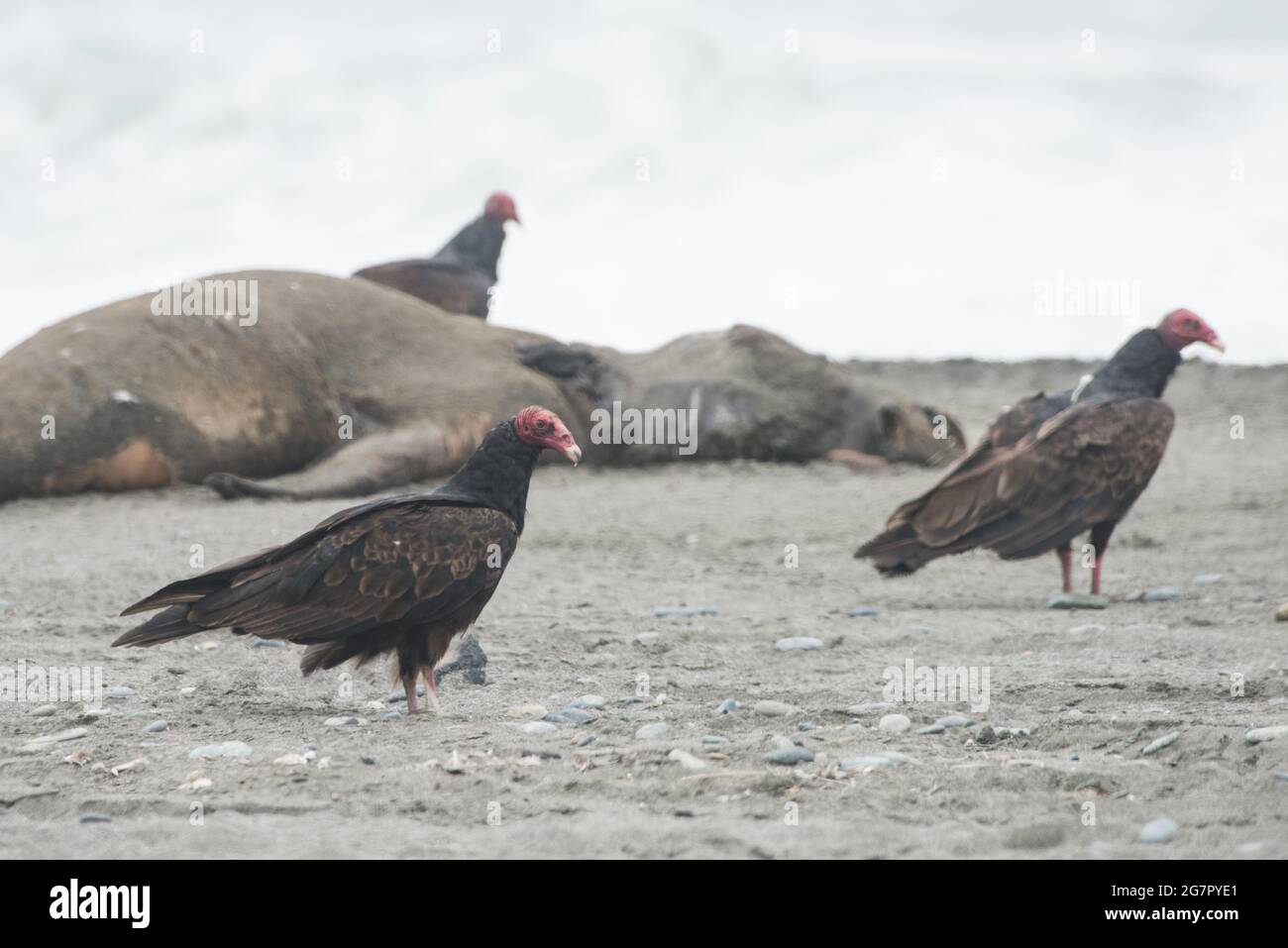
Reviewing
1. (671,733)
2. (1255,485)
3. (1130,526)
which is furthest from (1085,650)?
(1255,485)

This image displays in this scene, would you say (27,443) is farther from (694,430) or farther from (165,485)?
(694,430)

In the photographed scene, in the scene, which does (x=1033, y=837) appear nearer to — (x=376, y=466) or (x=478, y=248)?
(x=376, y=466)

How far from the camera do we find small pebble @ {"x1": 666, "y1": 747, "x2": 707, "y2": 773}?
3.92 m

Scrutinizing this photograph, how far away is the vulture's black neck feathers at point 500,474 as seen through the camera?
202 inches

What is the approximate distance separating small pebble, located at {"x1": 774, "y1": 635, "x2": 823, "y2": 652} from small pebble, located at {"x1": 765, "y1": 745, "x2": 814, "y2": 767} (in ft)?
A: 6.71

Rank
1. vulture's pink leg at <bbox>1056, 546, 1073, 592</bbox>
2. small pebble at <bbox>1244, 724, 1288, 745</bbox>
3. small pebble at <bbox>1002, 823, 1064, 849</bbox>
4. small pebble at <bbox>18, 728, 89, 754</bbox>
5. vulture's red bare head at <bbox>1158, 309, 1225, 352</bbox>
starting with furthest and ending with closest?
vulture's red bare head at <bbox>1158, 309, 1225, 352</bbox> → vulture's pink leg at <bbox>1056, 546, 1073, 592</bbox> → small pebble at <bbox>18, 728, 89, 754</bbox> → small pebble at <bbox>1244, 724, 1288, 745</bbox> → small pebble at <bbox>1002, 823, 1064, 849</bbox>

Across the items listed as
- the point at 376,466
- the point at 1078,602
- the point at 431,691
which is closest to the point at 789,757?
the point at 431,691

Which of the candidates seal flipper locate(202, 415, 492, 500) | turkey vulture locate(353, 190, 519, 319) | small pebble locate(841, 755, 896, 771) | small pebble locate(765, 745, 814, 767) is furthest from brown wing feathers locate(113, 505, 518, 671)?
turkey vulture locate(353, 190, 519, 319)

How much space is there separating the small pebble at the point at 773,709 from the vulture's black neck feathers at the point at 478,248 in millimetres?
9325

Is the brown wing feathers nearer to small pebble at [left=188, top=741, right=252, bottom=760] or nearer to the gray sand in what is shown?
the gray sand

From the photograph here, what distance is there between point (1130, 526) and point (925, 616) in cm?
296

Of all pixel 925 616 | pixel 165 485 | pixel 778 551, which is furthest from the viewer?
pixel 165 485

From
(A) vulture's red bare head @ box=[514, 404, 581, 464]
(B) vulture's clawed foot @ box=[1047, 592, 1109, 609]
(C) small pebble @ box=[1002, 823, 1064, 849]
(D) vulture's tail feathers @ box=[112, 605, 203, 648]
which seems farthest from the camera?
(B) vulture's clawed foot @ box=[1047, 592, 1109, 609]
